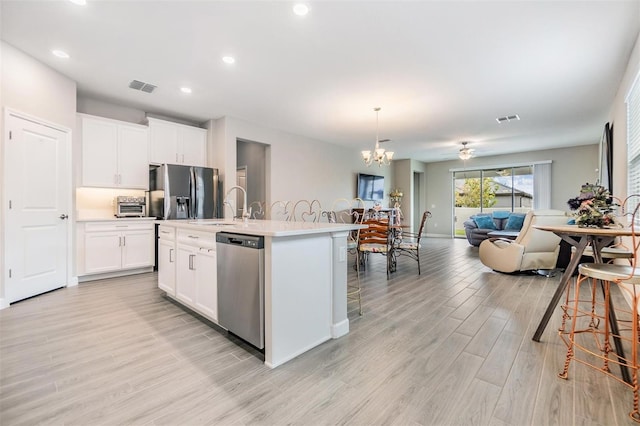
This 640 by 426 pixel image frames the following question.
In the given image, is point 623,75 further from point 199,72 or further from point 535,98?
point 199,72

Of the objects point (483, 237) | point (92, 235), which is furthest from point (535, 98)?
point (92, 235)

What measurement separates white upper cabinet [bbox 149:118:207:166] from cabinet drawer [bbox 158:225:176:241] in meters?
2.17

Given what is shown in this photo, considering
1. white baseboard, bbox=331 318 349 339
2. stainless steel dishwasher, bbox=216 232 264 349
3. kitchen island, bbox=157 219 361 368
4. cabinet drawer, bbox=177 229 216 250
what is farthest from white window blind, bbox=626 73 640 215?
cabinet drawer, bbox=177 229 216 250

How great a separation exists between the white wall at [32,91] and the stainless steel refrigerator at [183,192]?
1.29 meters

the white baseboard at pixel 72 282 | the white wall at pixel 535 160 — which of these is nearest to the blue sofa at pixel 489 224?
the white wall at pixel 535 160

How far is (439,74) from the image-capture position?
11.8 feet

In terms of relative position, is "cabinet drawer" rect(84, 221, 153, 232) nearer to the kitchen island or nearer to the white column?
the kitchen island

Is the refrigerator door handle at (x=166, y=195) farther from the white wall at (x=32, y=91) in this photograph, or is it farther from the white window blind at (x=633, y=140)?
the white window blind at (x=633, y=140)

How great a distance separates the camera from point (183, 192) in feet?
16.1

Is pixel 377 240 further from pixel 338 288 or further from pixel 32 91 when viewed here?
pixel 32 91

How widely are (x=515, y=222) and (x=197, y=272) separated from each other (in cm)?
770

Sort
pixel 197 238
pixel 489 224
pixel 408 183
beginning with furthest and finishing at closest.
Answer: pixel 408 183 → pixel 489 224 → pixel 197 238

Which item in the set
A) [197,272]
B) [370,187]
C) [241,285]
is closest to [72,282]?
[197,272]

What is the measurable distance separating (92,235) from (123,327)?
2.33m
